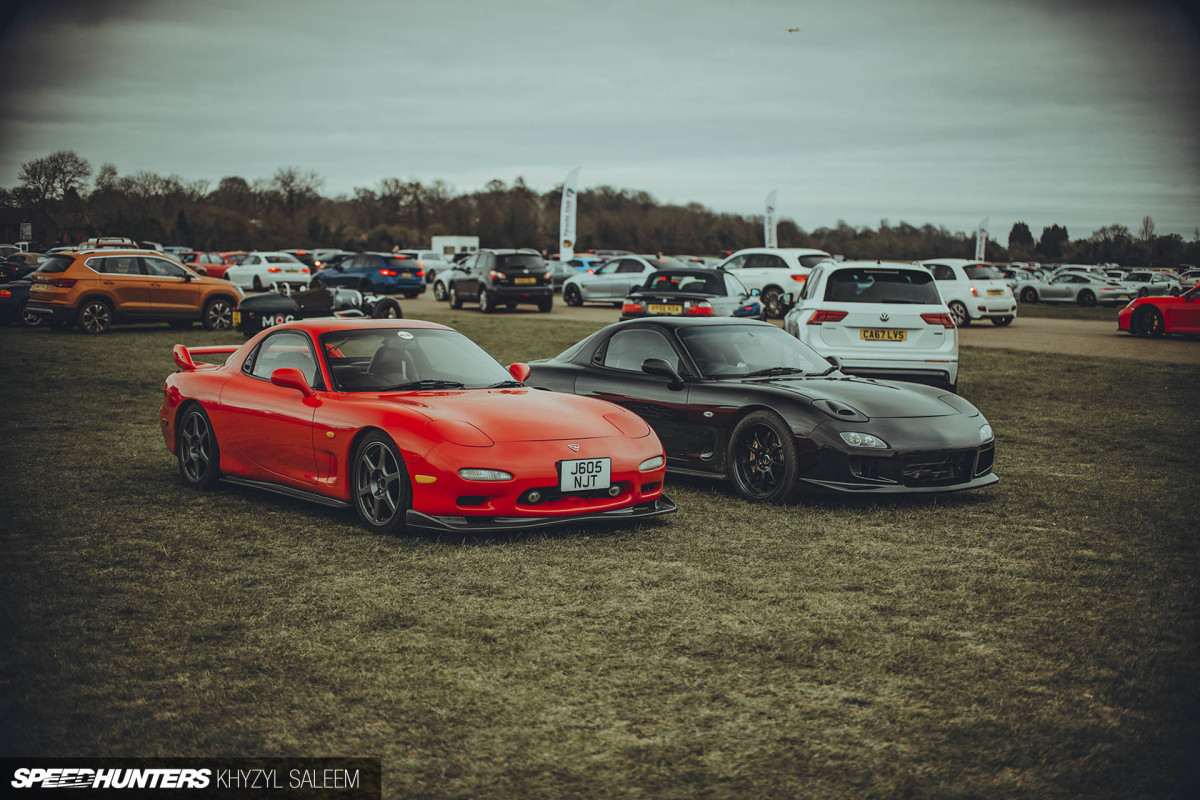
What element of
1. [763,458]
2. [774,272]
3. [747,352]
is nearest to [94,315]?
[774,272]

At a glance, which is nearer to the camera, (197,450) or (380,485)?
(380,485)

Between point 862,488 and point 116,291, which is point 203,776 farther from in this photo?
point 116,291

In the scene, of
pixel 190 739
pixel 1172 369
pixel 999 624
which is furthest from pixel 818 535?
pixel 1172 369

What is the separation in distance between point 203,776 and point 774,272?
27692 millimetres

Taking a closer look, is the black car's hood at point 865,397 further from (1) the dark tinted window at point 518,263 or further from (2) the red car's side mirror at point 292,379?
(1) the dark tinted window at point 518,263

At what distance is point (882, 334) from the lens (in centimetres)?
1243

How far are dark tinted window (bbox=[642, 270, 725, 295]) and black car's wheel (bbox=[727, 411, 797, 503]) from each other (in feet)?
47.7

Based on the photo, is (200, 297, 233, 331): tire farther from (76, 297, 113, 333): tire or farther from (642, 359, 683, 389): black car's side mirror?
(642, 359, 683, 389): black car's side mirror

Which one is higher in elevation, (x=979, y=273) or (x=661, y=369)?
(x=979, y=273)

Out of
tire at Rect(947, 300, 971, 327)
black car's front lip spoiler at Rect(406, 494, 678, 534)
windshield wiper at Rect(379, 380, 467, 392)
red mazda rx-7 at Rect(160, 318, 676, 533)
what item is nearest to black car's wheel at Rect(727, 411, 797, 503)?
red mazda rx-7 at Rect(160, 318, 676, 533)

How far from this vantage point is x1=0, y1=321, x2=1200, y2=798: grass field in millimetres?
3430

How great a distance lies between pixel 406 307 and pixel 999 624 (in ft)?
100

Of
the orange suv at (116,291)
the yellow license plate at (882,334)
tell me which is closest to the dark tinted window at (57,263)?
the orange suv at (116,291)

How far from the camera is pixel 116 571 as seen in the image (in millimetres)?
5598
